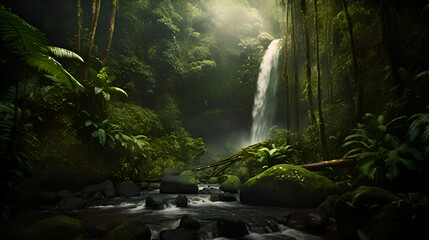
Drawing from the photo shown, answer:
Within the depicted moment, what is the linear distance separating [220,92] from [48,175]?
16166mm

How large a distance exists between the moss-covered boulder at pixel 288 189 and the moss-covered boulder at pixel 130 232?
144 inches

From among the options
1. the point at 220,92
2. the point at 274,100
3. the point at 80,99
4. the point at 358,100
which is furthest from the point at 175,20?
the point at 358,100

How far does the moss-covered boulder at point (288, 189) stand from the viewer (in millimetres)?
5922

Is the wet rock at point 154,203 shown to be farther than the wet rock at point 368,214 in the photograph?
Yes

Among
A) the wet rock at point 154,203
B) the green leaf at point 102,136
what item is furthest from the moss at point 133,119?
the wet rock at point 154,203

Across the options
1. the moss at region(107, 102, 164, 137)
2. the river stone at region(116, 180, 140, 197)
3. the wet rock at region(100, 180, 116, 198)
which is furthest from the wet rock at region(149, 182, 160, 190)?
the moss at region(107, 102, 164, 137)

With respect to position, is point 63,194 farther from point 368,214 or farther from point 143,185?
point 368,214

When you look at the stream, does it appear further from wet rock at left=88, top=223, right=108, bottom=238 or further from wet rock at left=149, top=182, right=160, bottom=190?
wet rock at left=149, top=182, right=160, bottom=190

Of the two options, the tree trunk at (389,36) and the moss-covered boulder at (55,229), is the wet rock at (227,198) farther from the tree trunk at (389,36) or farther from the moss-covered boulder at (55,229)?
the tree trunk at (389,36)

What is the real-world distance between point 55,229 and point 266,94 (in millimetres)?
16678

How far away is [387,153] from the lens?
5203 mm

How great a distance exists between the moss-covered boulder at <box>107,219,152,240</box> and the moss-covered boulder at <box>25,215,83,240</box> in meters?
0.77

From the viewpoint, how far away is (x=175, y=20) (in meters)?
18.3

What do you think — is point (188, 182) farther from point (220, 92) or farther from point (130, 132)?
point (220, 92)
